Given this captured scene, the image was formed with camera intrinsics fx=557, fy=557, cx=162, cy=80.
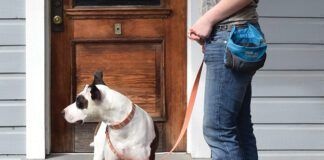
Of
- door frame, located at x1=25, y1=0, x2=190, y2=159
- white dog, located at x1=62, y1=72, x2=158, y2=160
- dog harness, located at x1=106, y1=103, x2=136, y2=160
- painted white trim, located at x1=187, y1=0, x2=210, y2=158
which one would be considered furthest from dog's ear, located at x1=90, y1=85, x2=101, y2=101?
painted white trim, located at x1=187, y1=0, x2=210, y2=158

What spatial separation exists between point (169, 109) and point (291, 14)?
123 centimetres

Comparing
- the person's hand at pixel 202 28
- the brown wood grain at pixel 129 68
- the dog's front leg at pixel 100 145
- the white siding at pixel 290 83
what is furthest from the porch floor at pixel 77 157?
the person's hand at pixel 202 28

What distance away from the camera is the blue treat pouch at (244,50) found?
2416 mm

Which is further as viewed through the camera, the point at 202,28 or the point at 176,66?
the point at 176,66

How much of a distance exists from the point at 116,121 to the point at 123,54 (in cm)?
103

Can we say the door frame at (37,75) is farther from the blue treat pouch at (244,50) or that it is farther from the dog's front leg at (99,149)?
the blue treat pouch at (244,50)

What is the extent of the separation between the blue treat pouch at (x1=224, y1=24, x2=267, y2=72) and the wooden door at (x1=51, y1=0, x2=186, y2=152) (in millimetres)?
1989

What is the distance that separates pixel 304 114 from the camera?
14.6 feet

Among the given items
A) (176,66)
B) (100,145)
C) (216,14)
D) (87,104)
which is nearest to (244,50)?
(216,14)

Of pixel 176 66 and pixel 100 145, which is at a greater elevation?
pixel 176 66

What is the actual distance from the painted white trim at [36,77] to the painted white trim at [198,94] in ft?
3.70

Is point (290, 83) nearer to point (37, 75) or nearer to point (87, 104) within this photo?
point (87, 104)

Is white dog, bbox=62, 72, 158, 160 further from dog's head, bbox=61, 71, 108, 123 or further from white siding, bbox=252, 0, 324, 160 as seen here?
white siding, bbox=252, 0, 324, 160

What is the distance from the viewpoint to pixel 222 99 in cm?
249
